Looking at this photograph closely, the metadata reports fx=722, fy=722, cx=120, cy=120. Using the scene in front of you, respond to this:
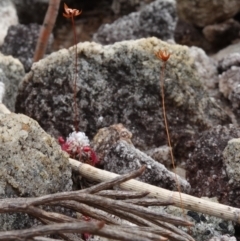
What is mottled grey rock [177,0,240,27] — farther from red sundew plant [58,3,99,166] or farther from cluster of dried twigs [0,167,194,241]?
cluster of dried twigs [0,167,194,241]

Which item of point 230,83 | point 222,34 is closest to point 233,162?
point 230,83

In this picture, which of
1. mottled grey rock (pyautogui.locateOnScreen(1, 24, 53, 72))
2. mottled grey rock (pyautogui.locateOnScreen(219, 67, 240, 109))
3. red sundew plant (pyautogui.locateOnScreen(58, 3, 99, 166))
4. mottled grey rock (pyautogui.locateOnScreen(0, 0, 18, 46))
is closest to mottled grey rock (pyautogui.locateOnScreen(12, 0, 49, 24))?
mottled grey rock (pyautogui.locateOnScreen(0, 0, 18, 46))

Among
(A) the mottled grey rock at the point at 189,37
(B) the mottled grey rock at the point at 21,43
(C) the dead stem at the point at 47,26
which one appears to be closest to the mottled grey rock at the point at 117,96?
(C) the dead stem at the point at 47,26

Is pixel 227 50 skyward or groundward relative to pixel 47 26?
groundward

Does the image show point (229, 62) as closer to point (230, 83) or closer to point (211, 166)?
point (230, 83)

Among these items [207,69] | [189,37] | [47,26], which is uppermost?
[47,26]

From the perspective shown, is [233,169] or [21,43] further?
[21,43]

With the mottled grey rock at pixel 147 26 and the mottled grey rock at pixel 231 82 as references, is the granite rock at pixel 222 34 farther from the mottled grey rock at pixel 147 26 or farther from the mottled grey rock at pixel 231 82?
the mottled grey rock at pixel 231 82

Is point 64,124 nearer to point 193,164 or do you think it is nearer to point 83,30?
point 193,164

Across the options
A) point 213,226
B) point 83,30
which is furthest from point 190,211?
point 83,30
